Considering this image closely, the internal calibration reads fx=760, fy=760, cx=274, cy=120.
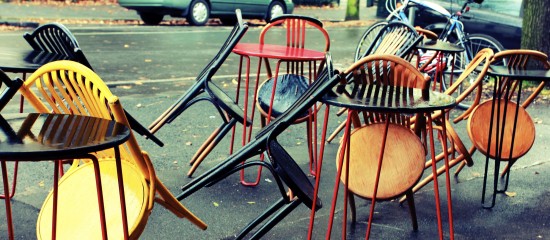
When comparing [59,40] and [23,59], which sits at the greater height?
[59,40]

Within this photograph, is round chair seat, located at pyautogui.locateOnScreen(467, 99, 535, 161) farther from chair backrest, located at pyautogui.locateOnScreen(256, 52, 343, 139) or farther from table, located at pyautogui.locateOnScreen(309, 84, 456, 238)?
chair backrest, located at pyautogui.locateOnScreen(256, 52, 343, 139)

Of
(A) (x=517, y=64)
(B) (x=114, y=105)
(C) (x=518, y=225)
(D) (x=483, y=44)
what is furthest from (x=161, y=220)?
(D) (x=483, y=44)

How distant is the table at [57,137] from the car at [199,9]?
589 inches

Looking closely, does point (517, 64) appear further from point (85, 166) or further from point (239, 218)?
point (85, 166)

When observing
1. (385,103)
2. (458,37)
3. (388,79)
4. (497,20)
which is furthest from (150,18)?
(385,103)

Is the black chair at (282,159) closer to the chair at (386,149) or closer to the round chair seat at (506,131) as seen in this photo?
the chair at (386,149)

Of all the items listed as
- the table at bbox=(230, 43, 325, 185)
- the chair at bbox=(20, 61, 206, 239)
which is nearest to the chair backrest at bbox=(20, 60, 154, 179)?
the chair at bbox=(20, 61, 206, 239)

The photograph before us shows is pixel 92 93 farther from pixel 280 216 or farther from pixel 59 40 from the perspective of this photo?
pixel 59 40

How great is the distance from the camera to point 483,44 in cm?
1002

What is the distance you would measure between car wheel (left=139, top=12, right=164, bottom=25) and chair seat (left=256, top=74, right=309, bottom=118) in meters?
13.2

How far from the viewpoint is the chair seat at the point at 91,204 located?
120 inches

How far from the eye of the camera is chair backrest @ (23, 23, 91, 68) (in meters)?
4.13

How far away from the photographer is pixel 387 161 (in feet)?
13.5

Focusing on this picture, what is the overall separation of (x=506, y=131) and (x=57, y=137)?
361 centimetres
